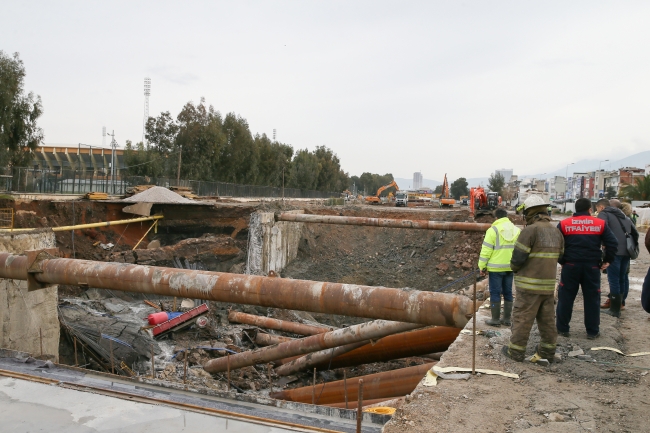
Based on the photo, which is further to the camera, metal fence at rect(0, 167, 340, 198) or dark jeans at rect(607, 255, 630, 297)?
metal fence at rect(0, 167, 340, 198)

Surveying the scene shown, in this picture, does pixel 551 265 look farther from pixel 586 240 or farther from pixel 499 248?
pixel 499 248

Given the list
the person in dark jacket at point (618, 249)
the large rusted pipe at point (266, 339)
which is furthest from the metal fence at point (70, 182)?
the person in dark jacket at point (618, 249)

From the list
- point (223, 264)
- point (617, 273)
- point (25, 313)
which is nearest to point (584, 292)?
point (617, 273)

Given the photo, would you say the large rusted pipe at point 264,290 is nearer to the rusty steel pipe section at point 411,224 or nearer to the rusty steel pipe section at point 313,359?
the rusty steel pipe section at point 313,359

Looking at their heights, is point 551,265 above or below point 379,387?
above

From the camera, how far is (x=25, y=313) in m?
9.16

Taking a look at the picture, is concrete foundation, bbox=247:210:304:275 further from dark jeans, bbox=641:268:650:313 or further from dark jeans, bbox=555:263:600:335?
dark jeans, bbox=641:268:650:313

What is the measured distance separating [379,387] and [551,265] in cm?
356

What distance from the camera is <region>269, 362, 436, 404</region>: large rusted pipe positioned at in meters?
6.68

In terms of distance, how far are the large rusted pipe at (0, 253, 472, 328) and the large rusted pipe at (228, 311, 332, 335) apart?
21.7 ft

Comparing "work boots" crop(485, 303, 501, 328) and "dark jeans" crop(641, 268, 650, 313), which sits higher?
"dark jeans" crop(641, 268, 650, 313)

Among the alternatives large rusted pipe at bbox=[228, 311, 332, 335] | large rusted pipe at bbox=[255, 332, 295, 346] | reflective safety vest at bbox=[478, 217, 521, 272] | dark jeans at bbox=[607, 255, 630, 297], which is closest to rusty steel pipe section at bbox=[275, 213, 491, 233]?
large rusted pipe at bbox=[228, 311, 332, 335]

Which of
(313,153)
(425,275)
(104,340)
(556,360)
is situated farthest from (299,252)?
(313,153)

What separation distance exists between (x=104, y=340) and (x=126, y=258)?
18.6 feet
